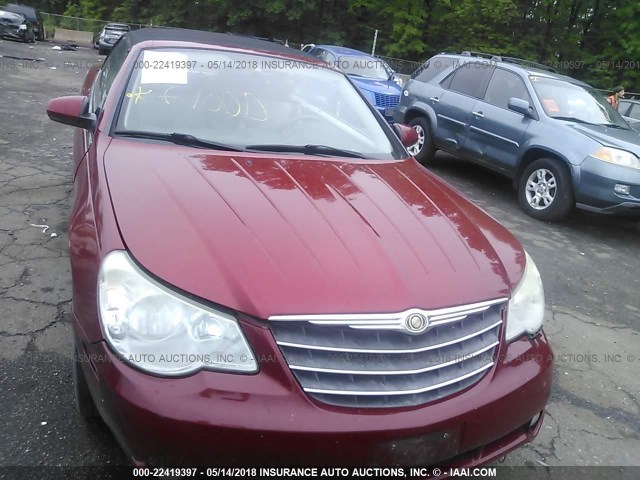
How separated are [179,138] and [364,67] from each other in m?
10.4

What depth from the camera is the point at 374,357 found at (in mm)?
1704

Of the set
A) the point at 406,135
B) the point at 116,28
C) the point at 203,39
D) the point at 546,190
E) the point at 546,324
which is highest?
the point at 203,39

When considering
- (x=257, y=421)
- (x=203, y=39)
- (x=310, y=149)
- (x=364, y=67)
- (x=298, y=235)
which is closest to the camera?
(x=257, y=421)

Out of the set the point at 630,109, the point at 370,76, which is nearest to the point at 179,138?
the point at 370,76

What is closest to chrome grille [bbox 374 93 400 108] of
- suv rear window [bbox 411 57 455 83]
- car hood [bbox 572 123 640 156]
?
suv rear window [bbox 411 57 455 83]

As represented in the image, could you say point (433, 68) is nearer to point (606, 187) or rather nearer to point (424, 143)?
point (424, 143)

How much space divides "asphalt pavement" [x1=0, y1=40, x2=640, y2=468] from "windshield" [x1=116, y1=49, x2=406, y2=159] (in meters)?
1.27

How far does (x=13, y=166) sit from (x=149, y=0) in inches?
1408

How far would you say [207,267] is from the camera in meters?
1.75

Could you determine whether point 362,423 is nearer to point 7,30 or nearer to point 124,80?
point 124,80

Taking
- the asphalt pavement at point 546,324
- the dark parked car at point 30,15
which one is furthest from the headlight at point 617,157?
the dark parked car at point 30,15

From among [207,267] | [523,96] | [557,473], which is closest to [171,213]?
[207,267]

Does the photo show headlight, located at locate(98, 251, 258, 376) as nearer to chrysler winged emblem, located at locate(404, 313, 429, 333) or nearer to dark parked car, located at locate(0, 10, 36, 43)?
chrysler winged emblem, located at locate(404, 313, 429, 333)

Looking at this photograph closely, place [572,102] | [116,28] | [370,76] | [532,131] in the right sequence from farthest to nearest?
[116,28] → [370,76] → [572,102] → [532,131]
